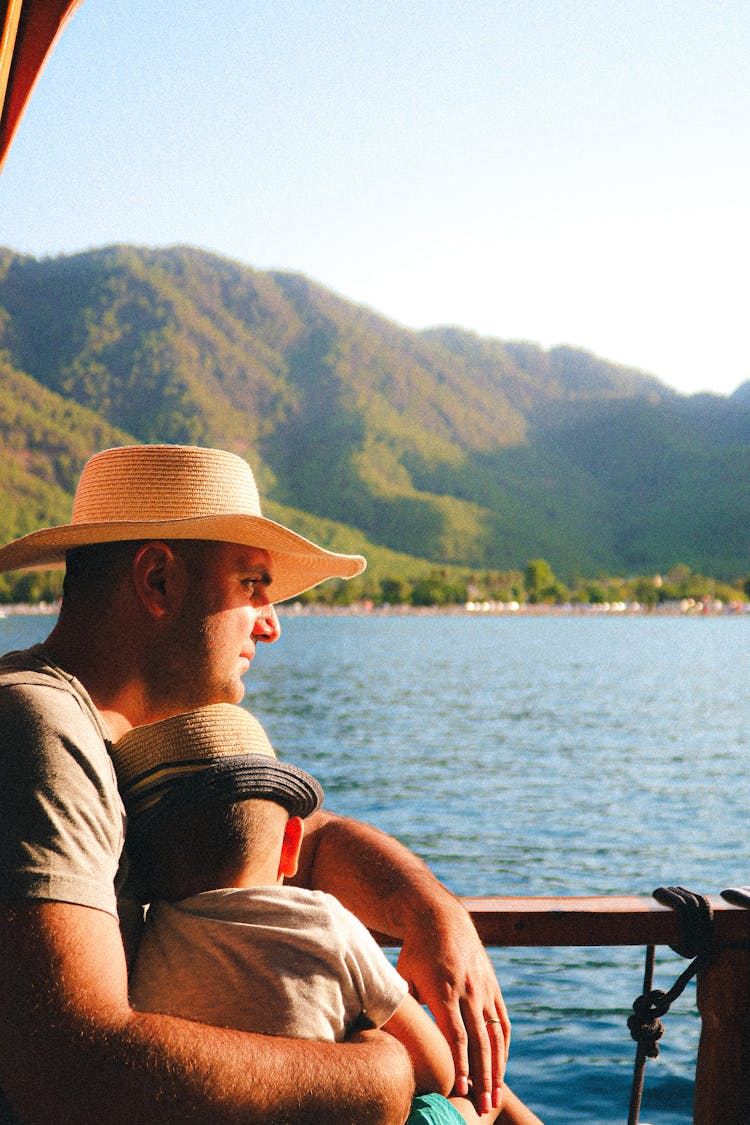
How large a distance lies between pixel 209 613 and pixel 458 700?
46510mm

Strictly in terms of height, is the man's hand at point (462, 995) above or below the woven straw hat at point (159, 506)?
below

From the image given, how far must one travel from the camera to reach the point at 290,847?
176 centimetres

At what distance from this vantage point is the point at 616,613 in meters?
187

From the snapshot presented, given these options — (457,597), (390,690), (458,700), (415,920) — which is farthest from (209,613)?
(457,597)

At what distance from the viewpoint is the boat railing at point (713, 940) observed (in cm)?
221

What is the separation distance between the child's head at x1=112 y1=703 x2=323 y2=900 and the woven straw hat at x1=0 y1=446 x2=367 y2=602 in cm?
35

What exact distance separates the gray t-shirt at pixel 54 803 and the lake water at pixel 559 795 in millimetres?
6309

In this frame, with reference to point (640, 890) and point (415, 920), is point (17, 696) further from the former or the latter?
point (640, 890)

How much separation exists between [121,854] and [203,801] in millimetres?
137

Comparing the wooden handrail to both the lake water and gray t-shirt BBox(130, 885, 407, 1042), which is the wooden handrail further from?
the lake water

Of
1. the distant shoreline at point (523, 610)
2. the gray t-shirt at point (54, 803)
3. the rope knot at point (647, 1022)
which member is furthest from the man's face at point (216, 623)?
the distant shoreline at point (523, 610)

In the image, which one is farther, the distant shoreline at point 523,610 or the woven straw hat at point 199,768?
the distant shoreline at point 523,610

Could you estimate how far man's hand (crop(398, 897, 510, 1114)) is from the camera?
6.09 ft

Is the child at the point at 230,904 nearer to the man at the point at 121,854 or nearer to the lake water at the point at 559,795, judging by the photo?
the man at the point at 121,854
